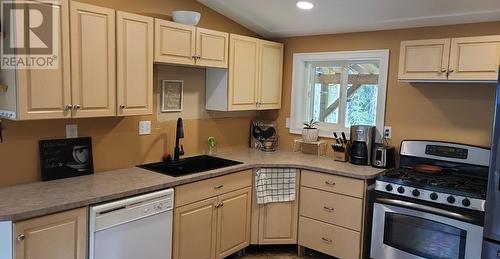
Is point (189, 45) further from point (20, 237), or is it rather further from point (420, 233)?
point (420, 233)

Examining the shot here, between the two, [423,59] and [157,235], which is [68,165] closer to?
[157,235]

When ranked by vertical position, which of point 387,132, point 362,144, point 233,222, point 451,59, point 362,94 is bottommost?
point 233,222

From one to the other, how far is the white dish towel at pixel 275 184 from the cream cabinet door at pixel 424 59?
4.23ft

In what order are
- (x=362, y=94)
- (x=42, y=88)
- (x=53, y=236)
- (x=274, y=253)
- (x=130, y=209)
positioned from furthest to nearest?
(x=362, y=94) < (x=274, y=253) < (x=130, y=209) < (x=42, y=88) < (x=53, y=236)

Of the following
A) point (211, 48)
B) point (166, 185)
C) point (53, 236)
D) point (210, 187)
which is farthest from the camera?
point (211, 48)

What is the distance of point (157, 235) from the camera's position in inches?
103

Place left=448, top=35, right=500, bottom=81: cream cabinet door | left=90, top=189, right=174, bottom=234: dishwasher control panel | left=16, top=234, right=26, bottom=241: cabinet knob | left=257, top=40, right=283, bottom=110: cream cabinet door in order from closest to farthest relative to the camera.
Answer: left=16, top=234, right=26, bottom=241: cabinet knob → left=90, top=189, right=174, bottom=234: dishwasher control panel → left=448, top=35, right=500, bottom=81: cream cabinet door → left=257, top=40, right=283, bottom=110: cream cabinet door

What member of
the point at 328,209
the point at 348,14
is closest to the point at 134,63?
the point at 348,14

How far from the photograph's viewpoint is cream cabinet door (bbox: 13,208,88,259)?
1.93 m

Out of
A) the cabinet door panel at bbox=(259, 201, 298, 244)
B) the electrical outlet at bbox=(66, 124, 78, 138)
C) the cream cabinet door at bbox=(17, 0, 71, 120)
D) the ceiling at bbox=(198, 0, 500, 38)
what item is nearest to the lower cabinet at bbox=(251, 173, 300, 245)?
the cabinet door panel at bbox=(259, 201, 298, 244)

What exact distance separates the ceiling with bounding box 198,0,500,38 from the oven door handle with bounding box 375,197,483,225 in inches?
60.2

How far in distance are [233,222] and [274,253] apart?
2.07 ft

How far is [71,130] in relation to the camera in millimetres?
2646

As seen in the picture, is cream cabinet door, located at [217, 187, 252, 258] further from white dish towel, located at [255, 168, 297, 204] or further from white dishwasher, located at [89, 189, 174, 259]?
white dishwasher, located at [89, 189, 174, 259]
